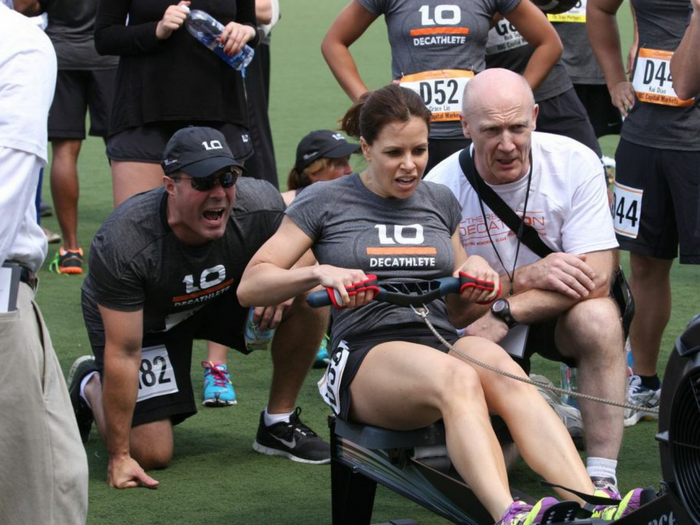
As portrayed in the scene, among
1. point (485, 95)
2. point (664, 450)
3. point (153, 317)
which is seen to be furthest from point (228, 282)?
point (664, 450)

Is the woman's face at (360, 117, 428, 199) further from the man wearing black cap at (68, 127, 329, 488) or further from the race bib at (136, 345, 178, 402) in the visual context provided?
the race bib at (136, 345, 178, 402)

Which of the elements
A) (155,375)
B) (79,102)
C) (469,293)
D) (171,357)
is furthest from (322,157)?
(79,102)

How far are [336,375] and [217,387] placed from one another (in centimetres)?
161

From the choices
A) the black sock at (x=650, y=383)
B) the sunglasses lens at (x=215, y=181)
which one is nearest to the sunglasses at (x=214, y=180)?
the sunglasses lens at (x=215, y=181)

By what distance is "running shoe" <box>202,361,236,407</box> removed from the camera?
5.47 metres

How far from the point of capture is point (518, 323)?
4.37 metres

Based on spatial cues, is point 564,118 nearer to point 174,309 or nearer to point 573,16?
point 573,16

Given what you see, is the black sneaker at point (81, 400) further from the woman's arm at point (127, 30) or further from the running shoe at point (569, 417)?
the running shoe at point (569, 417)

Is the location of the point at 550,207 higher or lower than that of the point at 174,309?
higher

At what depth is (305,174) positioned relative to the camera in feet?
19.7

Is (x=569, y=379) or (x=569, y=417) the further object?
(x=569, y=379)

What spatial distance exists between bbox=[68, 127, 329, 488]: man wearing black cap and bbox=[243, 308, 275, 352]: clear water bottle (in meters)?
0.04

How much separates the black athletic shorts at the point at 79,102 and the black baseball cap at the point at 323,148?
2.01 meters

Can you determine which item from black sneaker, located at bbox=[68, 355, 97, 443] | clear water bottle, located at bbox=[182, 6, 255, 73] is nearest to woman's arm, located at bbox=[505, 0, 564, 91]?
clear water bottle, located at bbox=[182, 6, 255, 73]
